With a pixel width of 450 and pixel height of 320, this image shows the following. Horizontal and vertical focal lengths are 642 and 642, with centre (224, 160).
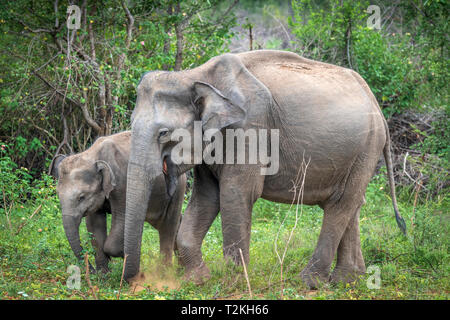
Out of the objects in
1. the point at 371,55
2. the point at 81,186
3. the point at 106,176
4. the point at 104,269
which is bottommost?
the point at 104,269

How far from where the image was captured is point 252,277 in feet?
19.7

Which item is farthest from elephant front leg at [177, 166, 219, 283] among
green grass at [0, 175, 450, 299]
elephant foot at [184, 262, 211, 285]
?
green grass at [0, 175, 450, 299]

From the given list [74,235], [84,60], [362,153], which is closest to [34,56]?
[84,60]

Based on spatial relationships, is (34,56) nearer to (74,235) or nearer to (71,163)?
(71,163)

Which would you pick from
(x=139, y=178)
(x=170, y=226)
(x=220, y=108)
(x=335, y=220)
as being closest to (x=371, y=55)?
(x=335, y=220)

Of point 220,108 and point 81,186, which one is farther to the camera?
point 81,186

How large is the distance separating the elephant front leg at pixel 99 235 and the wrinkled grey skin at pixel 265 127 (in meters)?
1.08

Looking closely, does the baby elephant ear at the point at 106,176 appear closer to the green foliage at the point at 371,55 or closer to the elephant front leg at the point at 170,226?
the elephant front leg at the point at 170,226

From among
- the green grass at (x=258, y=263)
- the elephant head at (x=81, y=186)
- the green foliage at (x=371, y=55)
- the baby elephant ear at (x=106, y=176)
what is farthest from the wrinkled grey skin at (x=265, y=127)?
the green foliage at (x=371, y=55)

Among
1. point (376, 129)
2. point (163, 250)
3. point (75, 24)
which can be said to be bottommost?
point (163, 250)

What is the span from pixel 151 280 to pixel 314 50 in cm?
639

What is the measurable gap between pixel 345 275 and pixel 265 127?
71.8 inches

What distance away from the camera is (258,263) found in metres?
6.54

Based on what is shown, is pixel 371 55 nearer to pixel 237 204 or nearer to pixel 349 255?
pixel 349 255
